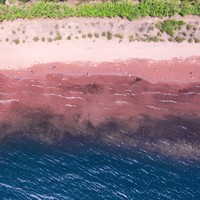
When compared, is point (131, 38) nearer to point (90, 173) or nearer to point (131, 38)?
point (131, 38)

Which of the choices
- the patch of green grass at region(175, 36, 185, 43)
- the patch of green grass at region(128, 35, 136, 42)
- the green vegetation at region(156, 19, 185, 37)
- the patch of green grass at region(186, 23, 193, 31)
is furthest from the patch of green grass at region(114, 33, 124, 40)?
the patch of green grass at region(186, 23, 193, 31)

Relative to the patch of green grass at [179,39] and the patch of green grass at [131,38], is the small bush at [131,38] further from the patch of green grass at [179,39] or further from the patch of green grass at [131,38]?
the patch of green grass at [179,39]

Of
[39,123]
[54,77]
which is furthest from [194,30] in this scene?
[39,123]

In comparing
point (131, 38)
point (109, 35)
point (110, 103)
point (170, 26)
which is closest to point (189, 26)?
point (170, 26)

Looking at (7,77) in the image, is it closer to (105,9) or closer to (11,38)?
(11,38)

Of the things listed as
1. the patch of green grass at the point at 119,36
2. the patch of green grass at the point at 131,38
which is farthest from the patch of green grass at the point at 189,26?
the patch of green grass at the point at 119,36

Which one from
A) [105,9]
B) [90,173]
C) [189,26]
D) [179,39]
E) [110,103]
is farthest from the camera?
[105,9]
